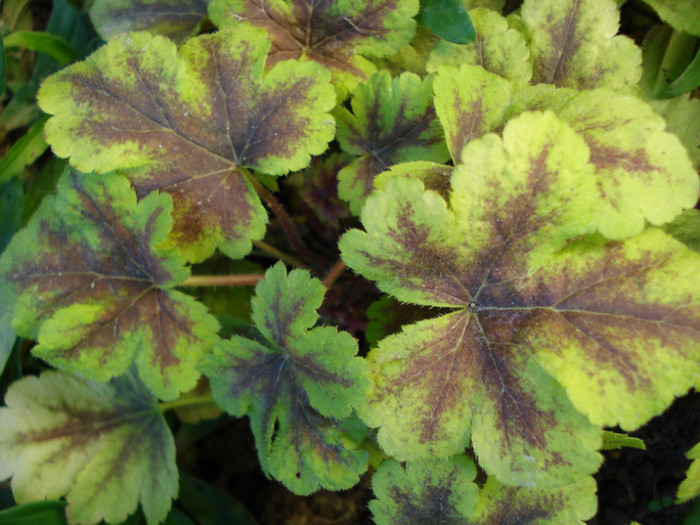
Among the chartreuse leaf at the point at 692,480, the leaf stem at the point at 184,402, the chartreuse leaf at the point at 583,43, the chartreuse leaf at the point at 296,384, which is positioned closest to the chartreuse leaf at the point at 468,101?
the chartreuse leaf at the point at 583,43

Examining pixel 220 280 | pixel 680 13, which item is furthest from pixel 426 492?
pixel 680 13

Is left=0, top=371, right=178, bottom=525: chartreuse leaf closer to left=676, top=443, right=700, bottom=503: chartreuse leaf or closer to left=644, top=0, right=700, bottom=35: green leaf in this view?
left=676, top=443, right=700, bottom=503: chartreuse leaf

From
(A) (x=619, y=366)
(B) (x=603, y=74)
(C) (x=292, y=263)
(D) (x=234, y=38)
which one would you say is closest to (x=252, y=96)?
(D) (x=234, y=38)

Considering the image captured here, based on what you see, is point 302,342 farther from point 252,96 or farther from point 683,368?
point 683,368

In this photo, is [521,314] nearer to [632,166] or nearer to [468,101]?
[632,166]

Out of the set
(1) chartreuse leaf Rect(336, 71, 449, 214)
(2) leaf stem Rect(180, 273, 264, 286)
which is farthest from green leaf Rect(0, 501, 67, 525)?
(1) chartreuse leaf Rect(336, 71, 449, 214)

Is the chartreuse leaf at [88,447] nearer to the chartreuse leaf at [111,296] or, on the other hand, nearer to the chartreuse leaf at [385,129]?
the chartreuse leaf at [111,296]
